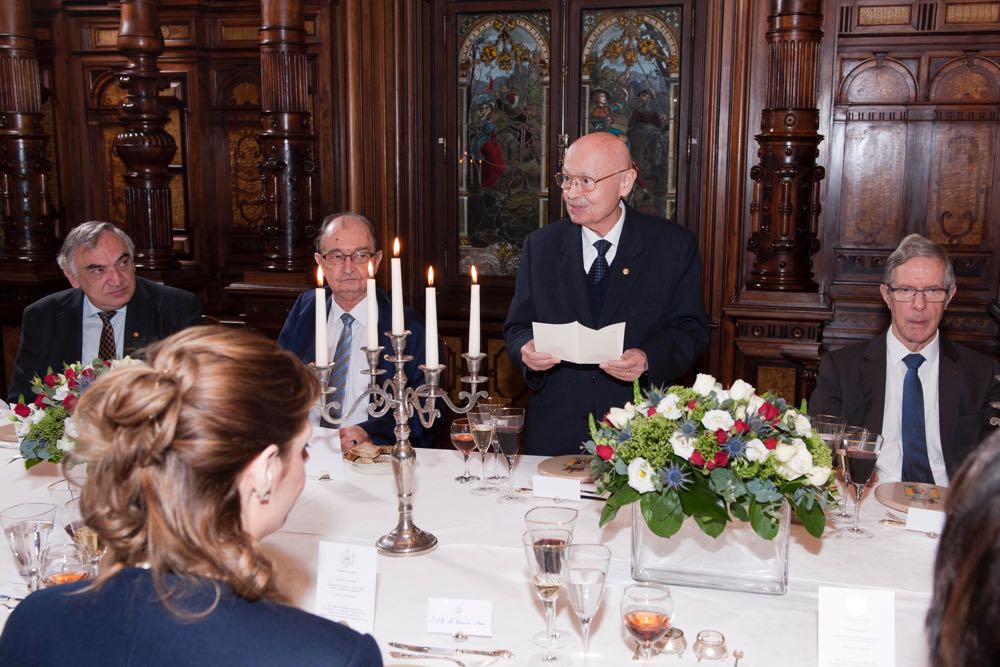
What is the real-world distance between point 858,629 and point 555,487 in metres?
0.93

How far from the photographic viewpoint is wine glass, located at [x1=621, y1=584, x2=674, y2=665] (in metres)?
1.47

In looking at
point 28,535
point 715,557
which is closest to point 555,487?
point 715,557

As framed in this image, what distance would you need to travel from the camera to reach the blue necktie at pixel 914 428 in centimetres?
278

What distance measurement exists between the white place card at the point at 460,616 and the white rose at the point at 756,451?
539mm

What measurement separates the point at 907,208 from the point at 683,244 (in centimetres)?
226

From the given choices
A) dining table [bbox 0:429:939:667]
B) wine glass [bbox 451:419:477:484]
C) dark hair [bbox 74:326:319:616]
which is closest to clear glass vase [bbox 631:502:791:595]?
dining table [bbox 0:429:939:667]

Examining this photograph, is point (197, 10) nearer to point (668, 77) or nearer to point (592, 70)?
point (592, 70)

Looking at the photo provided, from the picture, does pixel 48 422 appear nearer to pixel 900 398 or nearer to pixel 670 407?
pixel 670 407

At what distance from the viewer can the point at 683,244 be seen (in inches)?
126

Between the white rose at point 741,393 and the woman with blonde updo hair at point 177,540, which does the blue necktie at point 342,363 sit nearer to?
the white rose at point 741,393

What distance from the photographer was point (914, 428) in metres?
2.85

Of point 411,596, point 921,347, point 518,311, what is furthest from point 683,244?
point 411,596

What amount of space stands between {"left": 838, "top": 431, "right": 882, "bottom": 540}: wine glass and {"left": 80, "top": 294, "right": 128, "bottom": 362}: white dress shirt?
2.65 m

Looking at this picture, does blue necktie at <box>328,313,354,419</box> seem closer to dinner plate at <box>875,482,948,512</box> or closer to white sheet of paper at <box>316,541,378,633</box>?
white sheet of paper at <box>316,541,378,633</box>
